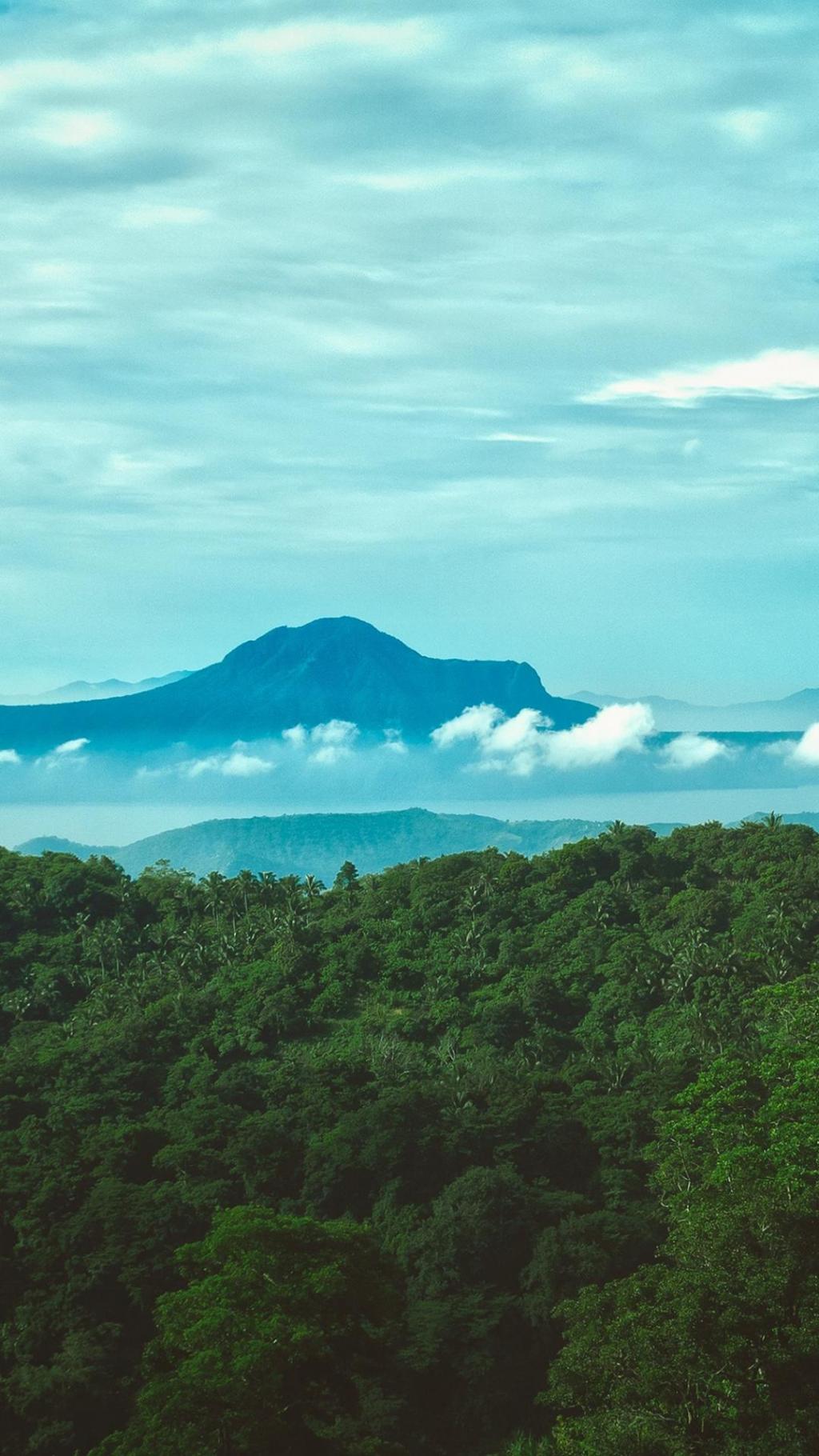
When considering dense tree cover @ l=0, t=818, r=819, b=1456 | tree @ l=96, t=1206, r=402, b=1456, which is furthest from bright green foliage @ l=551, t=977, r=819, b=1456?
tree @ l=96, t=1206, r=402, b=1456

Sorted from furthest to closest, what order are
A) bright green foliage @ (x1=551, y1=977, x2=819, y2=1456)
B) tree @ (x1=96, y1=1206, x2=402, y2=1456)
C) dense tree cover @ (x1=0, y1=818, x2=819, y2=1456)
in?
tree @ (x1=96, y1=1206, x2=402, y2=1456), dense tree cover @ (x1=0, y1=818, x2=819, y2=1456), bright green foliage @ (x1=551, y1=977, x2=819, y2=1456)

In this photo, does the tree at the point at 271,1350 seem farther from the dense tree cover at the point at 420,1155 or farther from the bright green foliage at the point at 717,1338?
the bright green foliage at the point at 717,1338

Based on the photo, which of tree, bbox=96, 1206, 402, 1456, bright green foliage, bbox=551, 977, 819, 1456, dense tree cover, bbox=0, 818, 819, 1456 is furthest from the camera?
tree, bbox=96, 1206, 402, 1456

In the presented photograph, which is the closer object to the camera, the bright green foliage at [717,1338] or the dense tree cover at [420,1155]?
the bright green foliage at [717,1338]

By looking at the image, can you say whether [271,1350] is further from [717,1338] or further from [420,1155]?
[420,1155]

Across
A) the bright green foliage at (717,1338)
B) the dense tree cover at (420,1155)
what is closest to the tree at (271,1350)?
the dense tree cover at (420,1155)

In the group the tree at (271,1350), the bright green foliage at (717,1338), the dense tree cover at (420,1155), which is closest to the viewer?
the bright green foliage at (717,1338)

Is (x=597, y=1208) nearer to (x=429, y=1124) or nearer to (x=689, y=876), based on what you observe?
(x=429, y=1124)

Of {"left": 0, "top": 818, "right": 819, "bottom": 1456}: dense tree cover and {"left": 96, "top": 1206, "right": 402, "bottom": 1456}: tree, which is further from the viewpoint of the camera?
{"left": 96, "top": 1206, "right": 402, "bottom": 1456}: tree

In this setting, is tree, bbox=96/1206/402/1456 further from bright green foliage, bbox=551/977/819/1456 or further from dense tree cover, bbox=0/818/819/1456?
bright green foliage, bbox=551/977/819/1456
